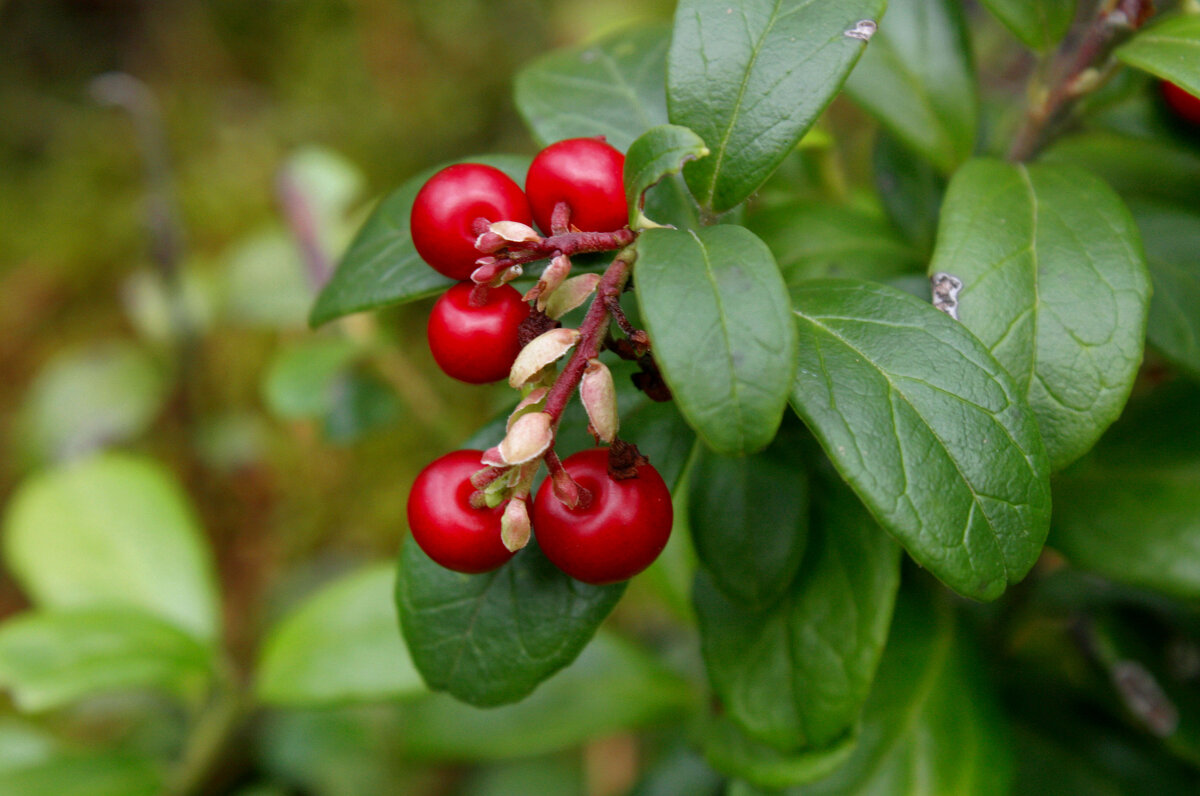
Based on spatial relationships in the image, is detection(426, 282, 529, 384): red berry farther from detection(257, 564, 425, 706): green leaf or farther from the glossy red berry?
detection(257, 564, 425, 706): green leaf

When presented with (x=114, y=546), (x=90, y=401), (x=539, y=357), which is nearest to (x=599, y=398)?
(x=539, y=357)

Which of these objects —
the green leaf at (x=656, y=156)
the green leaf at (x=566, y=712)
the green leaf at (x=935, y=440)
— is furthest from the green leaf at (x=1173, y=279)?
the green leaf at (x=566, y=712)

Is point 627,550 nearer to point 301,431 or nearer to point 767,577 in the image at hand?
point 767,577

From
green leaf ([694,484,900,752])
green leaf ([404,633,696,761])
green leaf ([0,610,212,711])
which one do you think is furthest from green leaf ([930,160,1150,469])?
green leaf ([0,610,212,711])

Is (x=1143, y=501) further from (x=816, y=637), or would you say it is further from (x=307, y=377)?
(x=307, y=377)

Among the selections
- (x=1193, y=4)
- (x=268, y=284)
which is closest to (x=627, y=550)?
(x=1193, y=4)
